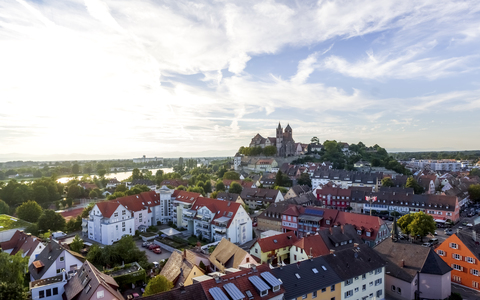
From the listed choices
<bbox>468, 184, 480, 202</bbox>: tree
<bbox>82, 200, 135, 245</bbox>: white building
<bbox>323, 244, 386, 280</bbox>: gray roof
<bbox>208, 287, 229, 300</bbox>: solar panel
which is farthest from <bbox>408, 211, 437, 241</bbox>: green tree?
<bbox>468, 184, 480, 202</bbox>: tree

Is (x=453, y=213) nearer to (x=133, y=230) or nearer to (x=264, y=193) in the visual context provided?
(x=264, y=193)

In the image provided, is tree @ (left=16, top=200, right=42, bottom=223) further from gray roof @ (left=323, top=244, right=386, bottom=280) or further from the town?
gray roof @ (left=323, top=244, right=386, bottom=280)

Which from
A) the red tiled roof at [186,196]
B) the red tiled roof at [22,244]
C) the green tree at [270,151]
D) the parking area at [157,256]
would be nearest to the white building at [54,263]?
the red tiled roof at [22,244]

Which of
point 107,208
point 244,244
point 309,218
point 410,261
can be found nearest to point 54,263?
point 107,208

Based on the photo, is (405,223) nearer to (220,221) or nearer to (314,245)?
(314,245)

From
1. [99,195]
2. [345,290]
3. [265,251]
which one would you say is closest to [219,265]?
[265,251]

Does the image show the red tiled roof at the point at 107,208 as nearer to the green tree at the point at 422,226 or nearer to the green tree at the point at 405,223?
the green tree at the point at 405,223

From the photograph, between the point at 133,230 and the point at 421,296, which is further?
the point at 133,230
